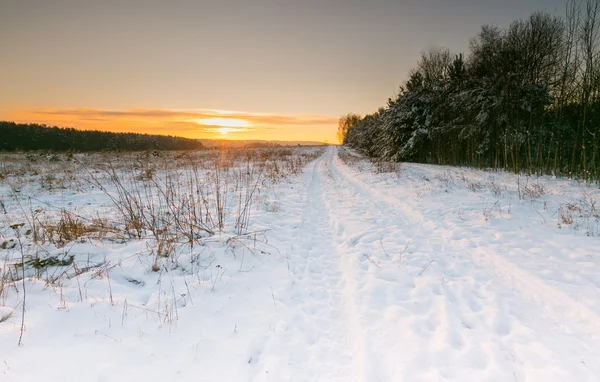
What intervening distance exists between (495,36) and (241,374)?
82.7 ft

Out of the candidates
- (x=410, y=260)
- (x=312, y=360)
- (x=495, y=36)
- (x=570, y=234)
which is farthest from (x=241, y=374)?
(x=495, y=36)

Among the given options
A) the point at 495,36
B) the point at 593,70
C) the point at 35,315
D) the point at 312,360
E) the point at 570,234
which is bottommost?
the point at 312,360

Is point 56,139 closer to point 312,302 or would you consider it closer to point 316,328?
point 312,302

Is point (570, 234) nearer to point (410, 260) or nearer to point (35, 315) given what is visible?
point (410, 260)

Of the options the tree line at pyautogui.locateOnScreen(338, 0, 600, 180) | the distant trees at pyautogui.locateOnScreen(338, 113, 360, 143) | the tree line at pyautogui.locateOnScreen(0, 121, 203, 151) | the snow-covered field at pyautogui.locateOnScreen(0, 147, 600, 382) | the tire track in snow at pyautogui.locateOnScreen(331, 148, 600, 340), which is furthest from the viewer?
the distant trees at pyautogui.locateOnScreen(338, 113, 360, 143)

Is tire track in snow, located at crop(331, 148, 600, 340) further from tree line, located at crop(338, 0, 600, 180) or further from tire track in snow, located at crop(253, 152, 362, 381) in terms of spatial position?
tree line, located at crop(338, 0, 600, 180)

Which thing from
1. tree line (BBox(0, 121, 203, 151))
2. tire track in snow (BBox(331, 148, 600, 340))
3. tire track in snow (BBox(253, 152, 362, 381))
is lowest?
tire track in snow (BBox(253, 152, 362, 381))

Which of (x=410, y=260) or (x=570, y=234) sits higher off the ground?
(x=570, y=234)

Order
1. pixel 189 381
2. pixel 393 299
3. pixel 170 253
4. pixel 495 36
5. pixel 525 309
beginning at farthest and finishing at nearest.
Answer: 1. pixel 495 36
2. pixel 170 253
3. pixel 393 299
4. pixel 525 309
5. pixel 189 381

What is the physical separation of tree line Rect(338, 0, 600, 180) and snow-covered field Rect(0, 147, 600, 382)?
10.3 metres

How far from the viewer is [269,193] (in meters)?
10.5

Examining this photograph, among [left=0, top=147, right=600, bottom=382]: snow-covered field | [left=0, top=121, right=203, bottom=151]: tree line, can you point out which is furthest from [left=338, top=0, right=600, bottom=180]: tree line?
[left=0, top=121, right=203, bottom=151]: tree line

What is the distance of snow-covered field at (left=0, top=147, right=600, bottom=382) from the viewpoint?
260 cm

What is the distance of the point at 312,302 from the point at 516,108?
20.8 m
